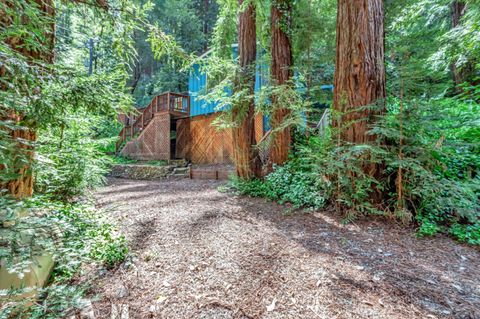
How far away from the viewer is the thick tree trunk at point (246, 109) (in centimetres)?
492

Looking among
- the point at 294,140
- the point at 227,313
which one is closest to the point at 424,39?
the point at 294,140

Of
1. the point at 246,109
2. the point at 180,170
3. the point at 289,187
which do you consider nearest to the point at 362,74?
the point at 289,187

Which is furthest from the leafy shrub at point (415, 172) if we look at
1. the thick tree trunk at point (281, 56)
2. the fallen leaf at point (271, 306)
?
the fallen leaf at point (271, 306)

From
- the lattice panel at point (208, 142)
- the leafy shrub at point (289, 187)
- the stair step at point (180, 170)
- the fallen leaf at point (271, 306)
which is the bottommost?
the fallen leaf at point (271, 306)

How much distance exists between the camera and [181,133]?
11992mm

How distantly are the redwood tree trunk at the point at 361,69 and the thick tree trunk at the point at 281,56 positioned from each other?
1.58m

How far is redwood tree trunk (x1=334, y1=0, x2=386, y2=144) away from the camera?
127 inches

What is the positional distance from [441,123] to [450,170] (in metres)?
0.74

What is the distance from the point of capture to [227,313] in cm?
158

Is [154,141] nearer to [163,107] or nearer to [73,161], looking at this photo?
[163,107]

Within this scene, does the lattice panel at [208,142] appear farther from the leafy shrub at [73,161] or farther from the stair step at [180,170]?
the leafy shrub at [73,161]

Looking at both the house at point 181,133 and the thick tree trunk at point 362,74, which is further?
the house at point 181,133

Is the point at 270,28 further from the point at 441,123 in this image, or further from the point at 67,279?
the point at 67,279

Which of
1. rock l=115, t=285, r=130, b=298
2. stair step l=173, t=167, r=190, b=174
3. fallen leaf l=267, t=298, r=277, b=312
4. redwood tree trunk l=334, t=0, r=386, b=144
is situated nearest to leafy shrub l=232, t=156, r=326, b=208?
redwood tree trunk l=334, t=0, r=386, b=144
